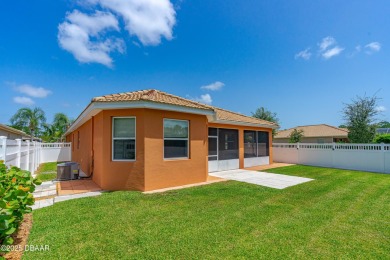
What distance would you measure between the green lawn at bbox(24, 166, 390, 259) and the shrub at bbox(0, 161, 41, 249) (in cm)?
67

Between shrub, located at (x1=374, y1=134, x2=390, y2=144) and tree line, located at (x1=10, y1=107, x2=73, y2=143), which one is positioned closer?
shrub, located at (x1=374, y1=134, x2=390, y2=144)

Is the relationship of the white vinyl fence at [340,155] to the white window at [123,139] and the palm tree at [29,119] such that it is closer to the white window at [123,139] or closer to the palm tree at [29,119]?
the white window at [123,139]

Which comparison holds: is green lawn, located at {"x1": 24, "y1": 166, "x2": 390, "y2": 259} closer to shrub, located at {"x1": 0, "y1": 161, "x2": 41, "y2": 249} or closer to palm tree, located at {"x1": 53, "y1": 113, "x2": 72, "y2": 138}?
shrub, located at {"x1": 0, "y1": 161, "x2": 41, "y2": 249}

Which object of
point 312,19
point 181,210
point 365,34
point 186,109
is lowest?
point 181,210

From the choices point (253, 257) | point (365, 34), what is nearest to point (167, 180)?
point (253, 257)

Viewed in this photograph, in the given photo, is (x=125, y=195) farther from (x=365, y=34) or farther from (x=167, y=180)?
(x=365, y=34)

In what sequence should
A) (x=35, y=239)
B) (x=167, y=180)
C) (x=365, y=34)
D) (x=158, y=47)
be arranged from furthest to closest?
(x=158, y=47), (x=365, y=34), (x=167, y=180), (x=35, y=239)

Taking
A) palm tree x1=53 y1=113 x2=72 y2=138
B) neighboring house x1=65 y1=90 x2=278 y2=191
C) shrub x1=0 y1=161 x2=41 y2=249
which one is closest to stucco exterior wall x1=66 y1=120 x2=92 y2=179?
neighboring house x1=65 y1=90 x2=278 y2=191

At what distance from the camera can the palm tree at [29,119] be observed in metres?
31.0

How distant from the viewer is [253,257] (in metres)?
3.47

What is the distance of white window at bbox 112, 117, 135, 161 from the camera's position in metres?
8.11

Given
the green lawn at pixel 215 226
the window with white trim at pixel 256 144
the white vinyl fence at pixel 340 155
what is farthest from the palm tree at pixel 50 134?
the white vinyl fence at pixel 340 155

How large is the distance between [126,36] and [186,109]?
1005 centimetres

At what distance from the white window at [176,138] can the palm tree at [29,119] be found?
3276cm
